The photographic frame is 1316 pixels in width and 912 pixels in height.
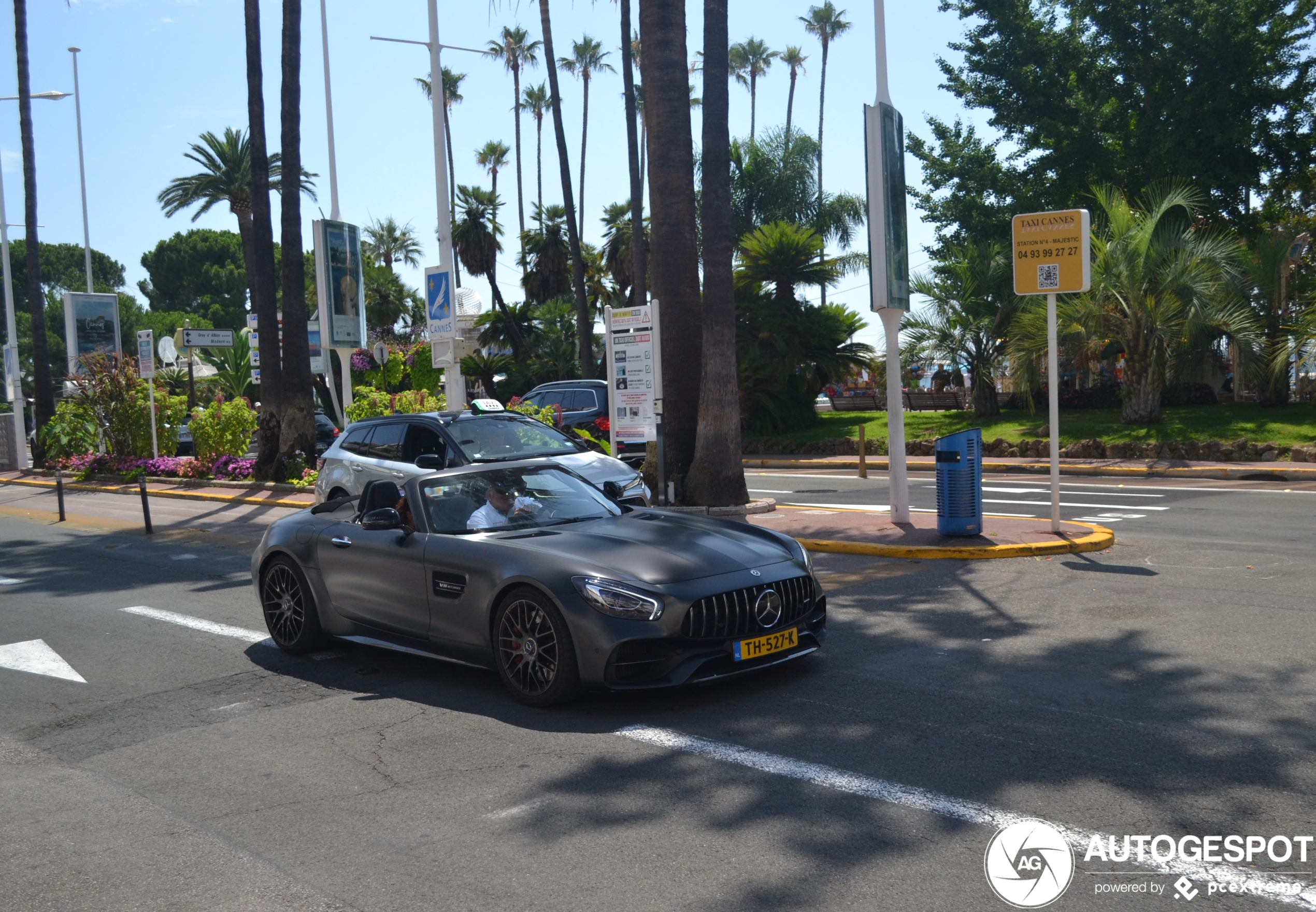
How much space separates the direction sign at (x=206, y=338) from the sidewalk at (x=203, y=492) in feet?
13.0

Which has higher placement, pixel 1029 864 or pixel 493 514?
pixel 493 514

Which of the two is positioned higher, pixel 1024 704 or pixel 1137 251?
pixel 1137 251

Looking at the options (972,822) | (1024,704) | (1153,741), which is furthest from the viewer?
(1024,704)

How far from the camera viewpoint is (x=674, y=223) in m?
15.5

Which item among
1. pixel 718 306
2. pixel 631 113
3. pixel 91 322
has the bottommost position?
pixel 718 306

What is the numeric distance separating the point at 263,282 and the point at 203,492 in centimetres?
498

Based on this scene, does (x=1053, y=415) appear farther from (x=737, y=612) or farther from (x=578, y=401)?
(x=578, y=401)

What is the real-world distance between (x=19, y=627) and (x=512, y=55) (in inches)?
2353

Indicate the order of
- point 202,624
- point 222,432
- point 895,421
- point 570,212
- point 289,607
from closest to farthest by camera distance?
point 289,607
point 202,624
point 895,421
point 222,432
point 570,212

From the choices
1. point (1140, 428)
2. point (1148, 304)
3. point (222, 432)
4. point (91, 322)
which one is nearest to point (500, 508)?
point (1148, 304)

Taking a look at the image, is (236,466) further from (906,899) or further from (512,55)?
(512,55)

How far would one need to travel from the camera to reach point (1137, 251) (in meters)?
22.2

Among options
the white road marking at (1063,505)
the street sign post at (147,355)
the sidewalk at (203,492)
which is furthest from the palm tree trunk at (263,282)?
the white road marking at (1063,505)

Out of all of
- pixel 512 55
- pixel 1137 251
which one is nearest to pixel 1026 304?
pixel 1137 251
